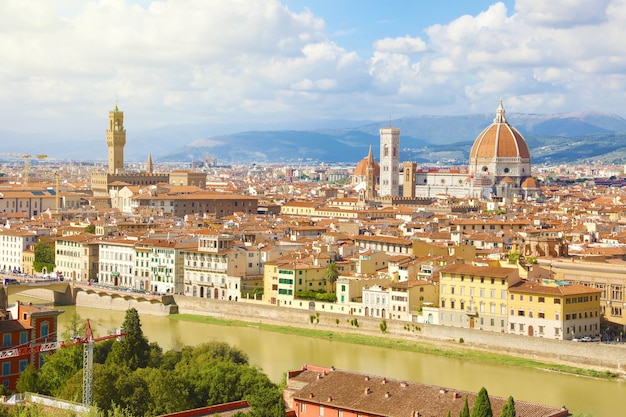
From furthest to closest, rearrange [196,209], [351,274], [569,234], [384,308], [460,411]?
1. [196,209]
2. [569,234]
3. [351,274]
4. [384,308]
5. [460,411]

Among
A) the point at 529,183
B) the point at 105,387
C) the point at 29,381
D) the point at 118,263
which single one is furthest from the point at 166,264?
the point at 529,183

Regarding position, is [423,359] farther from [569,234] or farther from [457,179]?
[457,179]

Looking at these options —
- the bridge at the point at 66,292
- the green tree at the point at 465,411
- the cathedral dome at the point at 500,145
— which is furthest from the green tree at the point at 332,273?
the cathedral dome at the point at 500,145

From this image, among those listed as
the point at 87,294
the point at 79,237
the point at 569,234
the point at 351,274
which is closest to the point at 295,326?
the point at 351,274

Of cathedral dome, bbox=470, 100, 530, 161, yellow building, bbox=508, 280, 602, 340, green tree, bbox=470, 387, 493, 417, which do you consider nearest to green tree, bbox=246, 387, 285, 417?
green tree, bbox=470, 387, 493, 417

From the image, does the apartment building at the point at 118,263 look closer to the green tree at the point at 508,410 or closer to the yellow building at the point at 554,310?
the yellow building at the point at 554,310

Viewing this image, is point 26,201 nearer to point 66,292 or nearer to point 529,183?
point 66,292
